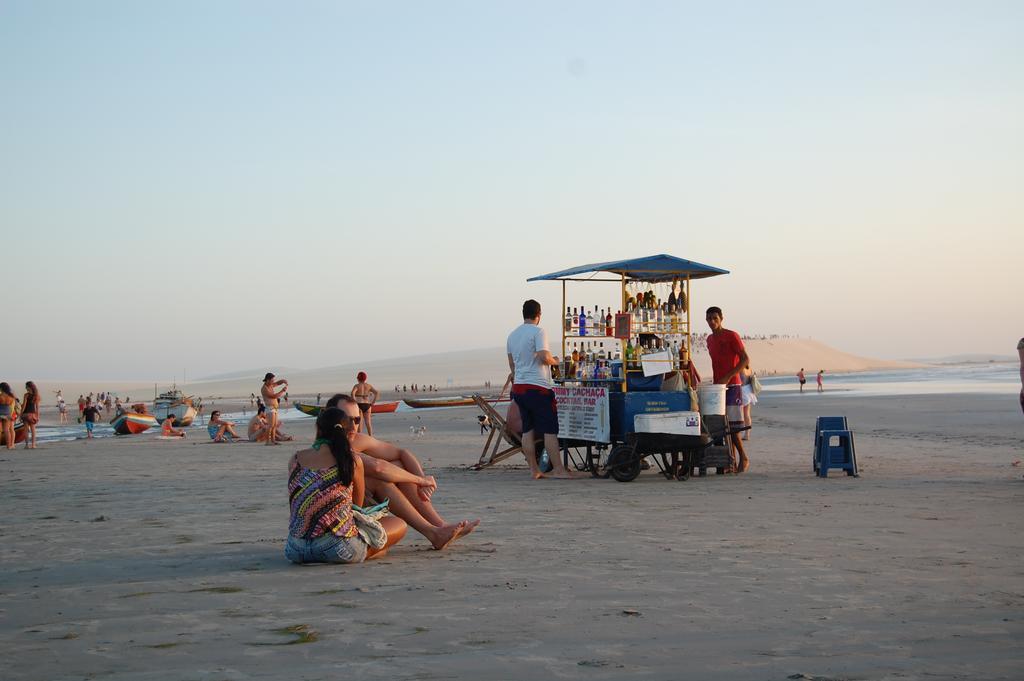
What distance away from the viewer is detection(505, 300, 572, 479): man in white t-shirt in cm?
1112

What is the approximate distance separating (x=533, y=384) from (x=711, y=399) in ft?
6.57

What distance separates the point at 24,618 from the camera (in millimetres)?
4910

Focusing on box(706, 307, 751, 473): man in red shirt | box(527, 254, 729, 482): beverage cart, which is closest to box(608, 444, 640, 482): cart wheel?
box(527, 254, 729, 482): beverage cart

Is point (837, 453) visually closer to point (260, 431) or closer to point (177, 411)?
point (260, 431)

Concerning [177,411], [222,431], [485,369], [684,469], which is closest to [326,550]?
[684,469]

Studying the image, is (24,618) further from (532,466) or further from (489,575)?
(532,466)

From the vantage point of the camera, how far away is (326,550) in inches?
238

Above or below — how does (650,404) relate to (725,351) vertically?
below

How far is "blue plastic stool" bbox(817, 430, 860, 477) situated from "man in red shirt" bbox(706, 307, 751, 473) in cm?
96

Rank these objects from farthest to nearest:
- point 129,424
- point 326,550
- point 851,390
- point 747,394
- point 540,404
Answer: point 851,390, point 129,424, point 747,394, point 540,404, point 326,550

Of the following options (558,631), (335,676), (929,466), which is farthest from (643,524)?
(929,466)

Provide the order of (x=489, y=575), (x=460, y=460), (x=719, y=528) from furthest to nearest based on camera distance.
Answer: (x=460, y=460) < (x=719, y=528) < (x=489, y=575)

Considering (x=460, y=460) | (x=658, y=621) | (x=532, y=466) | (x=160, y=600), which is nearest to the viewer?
(x=658, y=621)

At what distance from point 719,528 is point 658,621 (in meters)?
2.90
